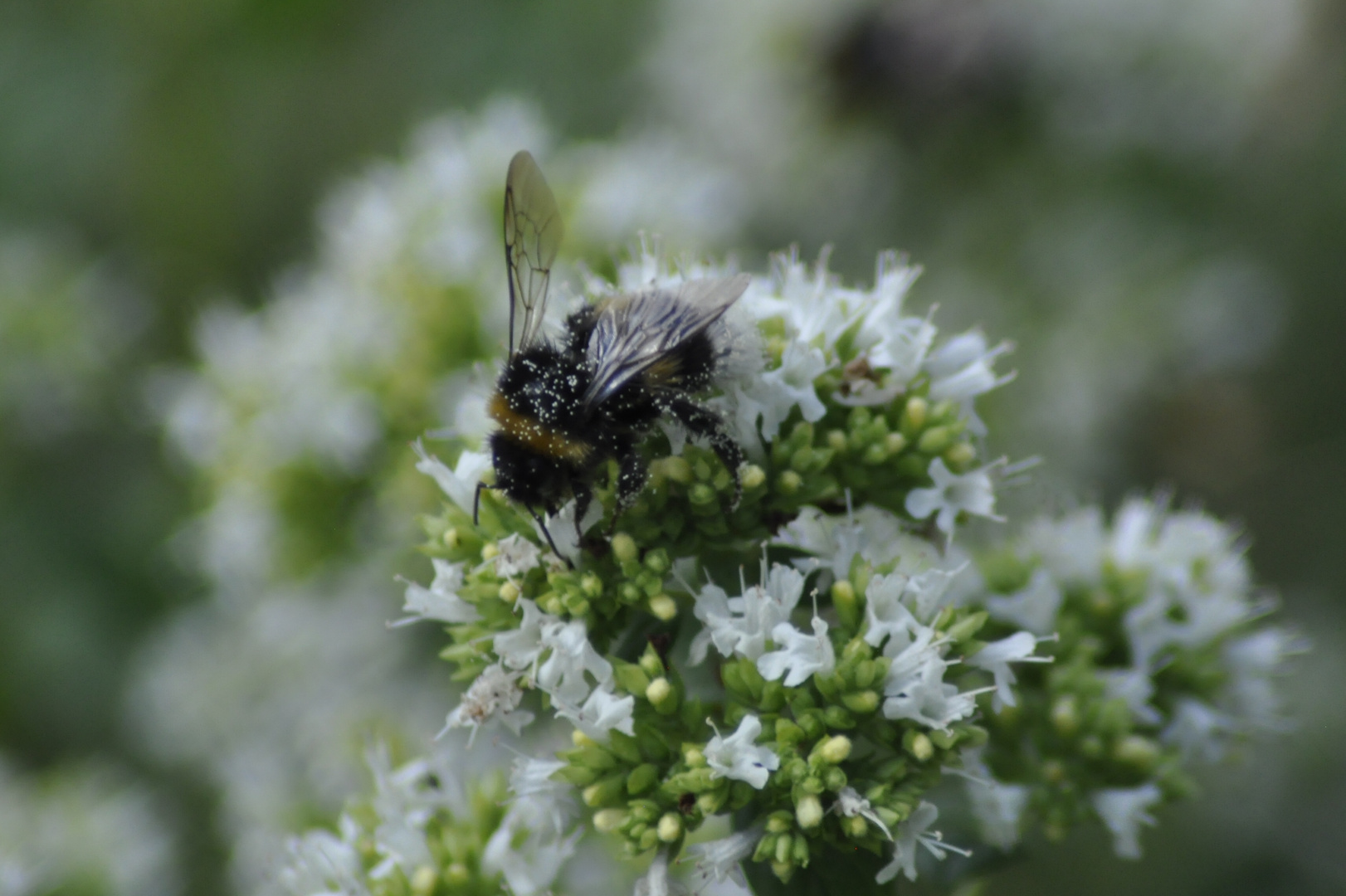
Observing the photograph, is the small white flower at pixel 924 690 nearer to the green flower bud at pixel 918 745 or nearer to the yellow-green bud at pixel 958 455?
the green flower bud at pixel 918 745

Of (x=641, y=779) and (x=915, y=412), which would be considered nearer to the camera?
(x=641, y=779)

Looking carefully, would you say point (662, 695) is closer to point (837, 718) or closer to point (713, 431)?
point (837, 718)

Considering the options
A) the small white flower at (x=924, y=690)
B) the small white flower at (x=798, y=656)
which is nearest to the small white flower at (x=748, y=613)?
the small white flower at (x=798, y=656)

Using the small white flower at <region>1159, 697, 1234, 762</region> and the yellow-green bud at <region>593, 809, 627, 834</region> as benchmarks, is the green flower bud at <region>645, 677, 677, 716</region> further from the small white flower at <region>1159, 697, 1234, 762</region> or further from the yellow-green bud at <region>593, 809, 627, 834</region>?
the small white flower at <region>1159, 697, 1234, 762</region>

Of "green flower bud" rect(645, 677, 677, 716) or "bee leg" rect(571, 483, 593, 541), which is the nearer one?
"green flower bud" rect(645, 677, 677, 716)

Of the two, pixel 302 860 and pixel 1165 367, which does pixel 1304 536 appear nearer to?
pixel 1165 367

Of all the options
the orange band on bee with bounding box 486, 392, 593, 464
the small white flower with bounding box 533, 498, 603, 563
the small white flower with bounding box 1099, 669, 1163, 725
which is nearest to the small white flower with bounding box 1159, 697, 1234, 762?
the small white flower with bounding box 1099, 669, 1163, 725

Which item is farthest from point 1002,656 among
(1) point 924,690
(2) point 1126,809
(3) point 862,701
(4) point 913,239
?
(4) point 913,239
